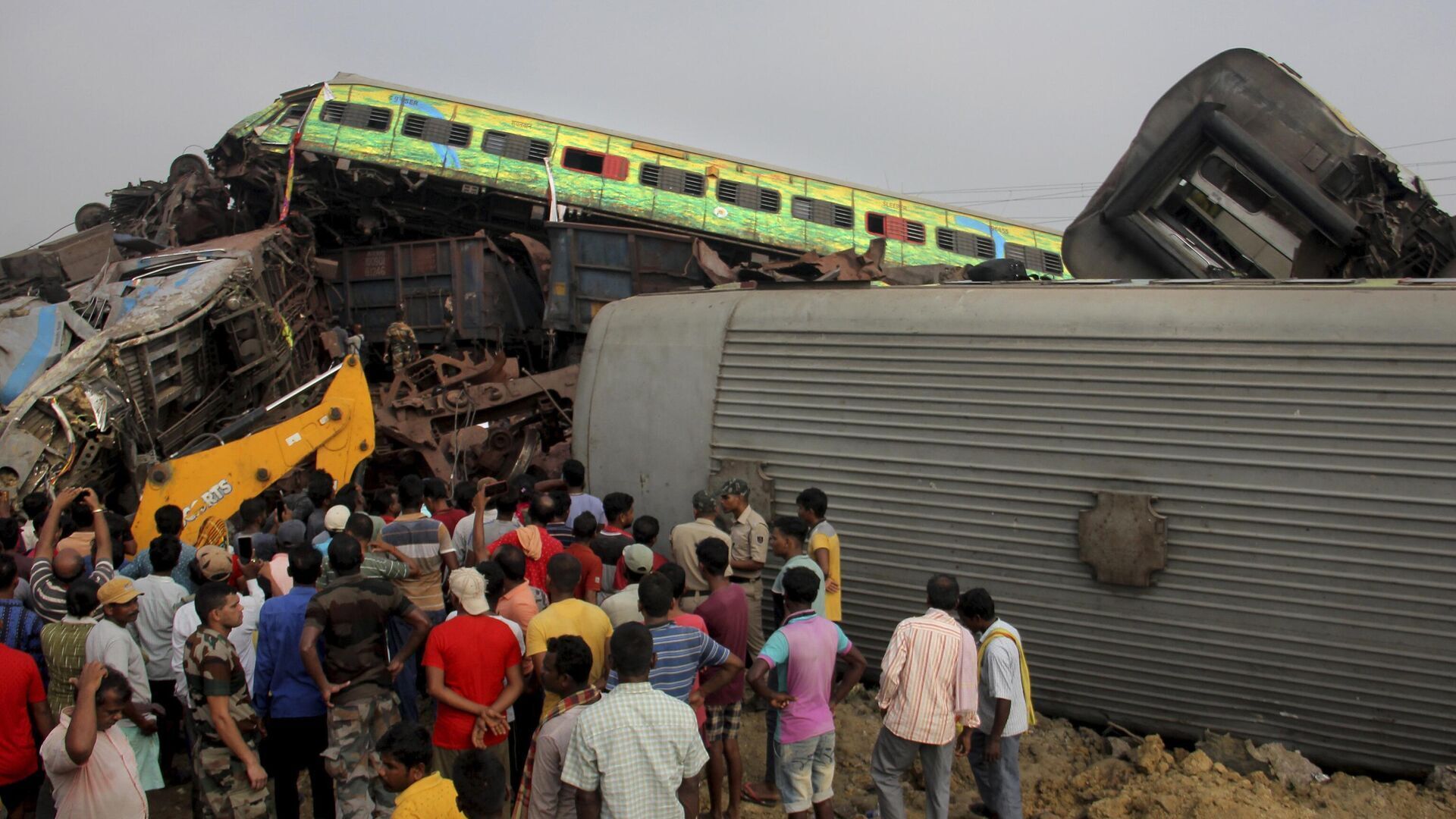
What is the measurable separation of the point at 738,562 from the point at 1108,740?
102 inches

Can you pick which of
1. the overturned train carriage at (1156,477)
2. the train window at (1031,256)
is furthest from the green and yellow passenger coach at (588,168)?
the overturned train carriage at (1156,477)

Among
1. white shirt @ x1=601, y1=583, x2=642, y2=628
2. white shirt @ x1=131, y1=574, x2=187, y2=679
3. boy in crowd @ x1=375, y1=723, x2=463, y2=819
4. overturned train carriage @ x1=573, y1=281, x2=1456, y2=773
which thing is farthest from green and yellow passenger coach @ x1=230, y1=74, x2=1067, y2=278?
boy in crowd @ x1=375, y1=723, x2=463, y2=819

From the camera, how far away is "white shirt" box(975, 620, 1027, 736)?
5098mm

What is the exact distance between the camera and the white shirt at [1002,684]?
16.7ft

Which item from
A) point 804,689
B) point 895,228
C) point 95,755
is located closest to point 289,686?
point 95,755

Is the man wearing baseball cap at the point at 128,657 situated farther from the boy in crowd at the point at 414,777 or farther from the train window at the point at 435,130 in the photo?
the train window at the point at 435,130

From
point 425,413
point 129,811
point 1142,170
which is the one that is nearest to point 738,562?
point 129,811

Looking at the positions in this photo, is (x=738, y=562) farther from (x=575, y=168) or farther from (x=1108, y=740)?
(x=575, y=168)

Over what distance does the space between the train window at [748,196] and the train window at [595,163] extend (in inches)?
76.7

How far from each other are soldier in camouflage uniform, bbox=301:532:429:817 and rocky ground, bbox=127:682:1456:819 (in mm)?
2048

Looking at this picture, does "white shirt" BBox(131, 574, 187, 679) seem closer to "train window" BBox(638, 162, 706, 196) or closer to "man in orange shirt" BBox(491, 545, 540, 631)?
"man in orange shirt" BBox(491, 545, 540, 631)

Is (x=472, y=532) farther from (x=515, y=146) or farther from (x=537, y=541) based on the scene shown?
(x=515, y=146)

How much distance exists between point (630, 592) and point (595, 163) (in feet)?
50.1

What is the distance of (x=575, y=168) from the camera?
62.7ft
